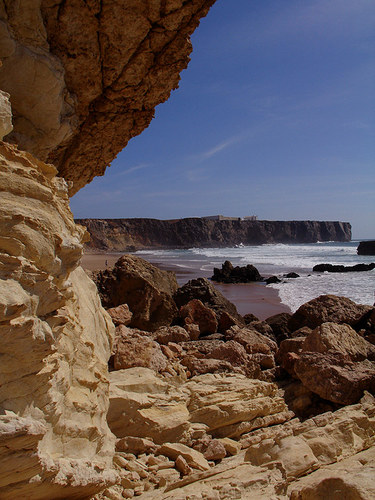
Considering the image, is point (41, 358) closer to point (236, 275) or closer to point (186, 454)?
point (186, 454)

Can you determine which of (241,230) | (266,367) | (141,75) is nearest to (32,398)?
(141,75)

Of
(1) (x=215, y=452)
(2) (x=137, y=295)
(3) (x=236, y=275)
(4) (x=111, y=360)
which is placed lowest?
(3) (x=236, y=275)

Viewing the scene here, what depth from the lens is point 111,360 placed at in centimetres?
455

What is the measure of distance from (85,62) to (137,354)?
10.6 feet

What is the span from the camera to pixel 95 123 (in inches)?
178

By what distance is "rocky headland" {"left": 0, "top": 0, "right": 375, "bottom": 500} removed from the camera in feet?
6.83

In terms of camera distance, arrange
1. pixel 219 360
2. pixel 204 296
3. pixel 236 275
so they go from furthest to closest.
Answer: pixel 236 275, pixel 204 296, pixel 219 360

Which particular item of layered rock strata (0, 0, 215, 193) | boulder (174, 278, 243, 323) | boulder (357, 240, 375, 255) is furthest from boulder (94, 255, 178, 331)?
boulder (357, 240, 375, 255)

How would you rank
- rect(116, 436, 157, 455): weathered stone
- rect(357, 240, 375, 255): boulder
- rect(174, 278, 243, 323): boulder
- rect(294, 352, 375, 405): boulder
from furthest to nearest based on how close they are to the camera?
rect(357, 240, 375, 255): boulder < rect(174, 278, 243, 323): boulder < rect(294, 352, 375, 405): boulder < rect(116, 436, 157, 455): weathered stone

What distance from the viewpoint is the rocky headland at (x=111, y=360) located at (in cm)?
208

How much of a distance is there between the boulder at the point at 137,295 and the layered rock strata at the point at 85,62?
3.37 m

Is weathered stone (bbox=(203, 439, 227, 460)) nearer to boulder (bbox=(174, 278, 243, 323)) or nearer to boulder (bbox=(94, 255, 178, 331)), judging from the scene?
boulder (bbox=(94, 255, 178, 331))

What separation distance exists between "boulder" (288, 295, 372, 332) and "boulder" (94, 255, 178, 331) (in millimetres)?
2578

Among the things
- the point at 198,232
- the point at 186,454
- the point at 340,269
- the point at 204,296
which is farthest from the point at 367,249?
the point at 186,454
